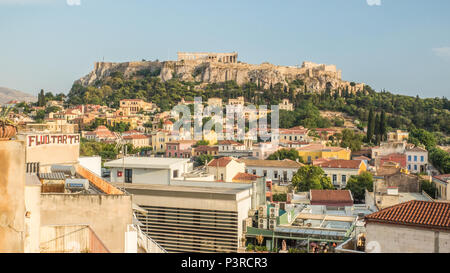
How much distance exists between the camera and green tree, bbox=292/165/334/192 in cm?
3170

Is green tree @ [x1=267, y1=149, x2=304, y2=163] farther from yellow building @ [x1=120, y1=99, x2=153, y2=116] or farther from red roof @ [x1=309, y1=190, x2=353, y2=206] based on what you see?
yellow building @ [x1=120, y1=99, x2=153, y2=116]

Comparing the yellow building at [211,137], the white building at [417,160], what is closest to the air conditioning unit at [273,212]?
the white building at [417,160]

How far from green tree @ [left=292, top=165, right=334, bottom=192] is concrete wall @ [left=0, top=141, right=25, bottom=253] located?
2842 centimetres

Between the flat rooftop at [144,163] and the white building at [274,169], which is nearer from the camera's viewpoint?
the flat rooftop at [144,163]

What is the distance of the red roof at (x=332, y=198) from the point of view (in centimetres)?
2586

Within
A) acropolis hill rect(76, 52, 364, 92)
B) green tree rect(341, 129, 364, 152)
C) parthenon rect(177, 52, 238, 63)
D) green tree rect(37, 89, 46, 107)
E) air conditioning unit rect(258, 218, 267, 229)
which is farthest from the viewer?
parthenon rect(177, 52, 238, 63)

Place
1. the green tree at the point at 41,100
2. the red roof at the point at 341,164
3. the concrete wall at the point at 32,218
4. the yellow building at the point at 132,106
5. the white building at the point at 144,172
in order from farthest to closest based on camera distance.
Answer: the yellow building at the point at 132,106, the green tree at the point at 41,100, the red roof at the point at 341,164, the white building at the point at 144,172, the concrete wall at the point at 32,218

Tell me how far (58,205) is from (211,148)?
152ft

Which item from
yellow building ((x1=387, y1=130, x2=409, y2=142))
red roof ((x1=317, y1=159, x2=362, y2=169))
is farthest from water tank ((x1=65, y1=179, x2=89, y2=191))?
yellow building ((x1=387, y1=130, x2=409, y2=142))

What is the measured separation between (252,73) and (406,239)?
289ft

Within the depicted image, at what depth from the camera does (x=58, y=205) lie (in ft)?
23.7

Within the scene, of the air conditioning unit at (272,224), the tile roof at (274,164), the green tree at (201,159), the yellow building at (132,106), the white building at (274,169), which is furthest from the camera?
the yellow building at (132,106)

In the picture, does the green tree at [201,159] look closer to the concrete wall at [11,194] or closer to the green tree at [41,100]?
the green tree at [41,100]
